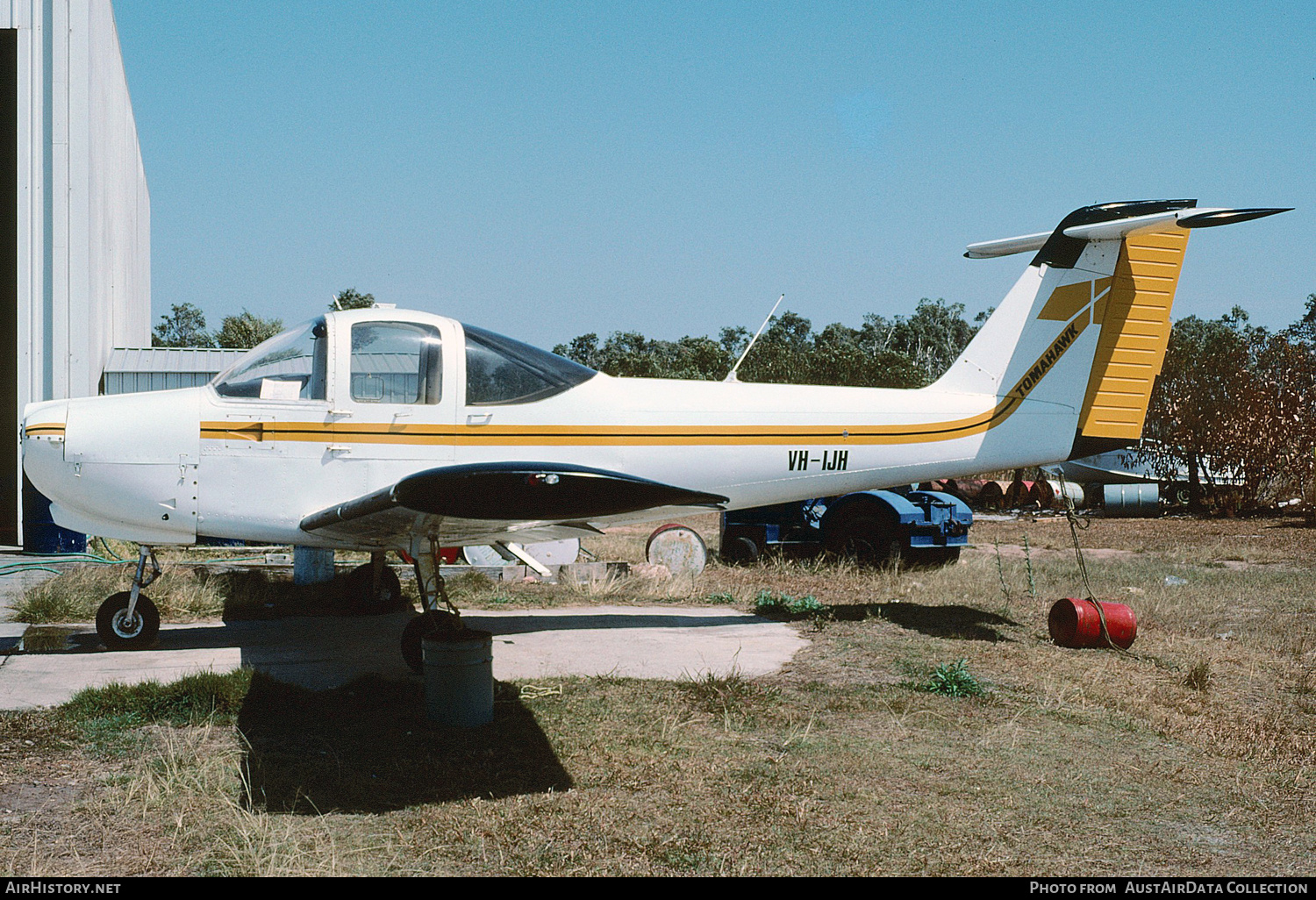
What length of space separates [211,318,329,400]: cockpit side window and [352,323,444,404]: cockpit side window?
24cm

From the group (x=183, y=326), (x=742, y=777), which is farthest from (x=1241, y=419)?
(x=183, y=326)

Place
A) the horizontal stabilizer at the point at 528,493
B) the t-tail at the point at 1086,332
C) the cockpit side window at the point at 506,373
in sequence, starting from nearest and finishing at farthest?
1. the horizontal stabilizer at the point at 528,493
2. the cockpit side window at the point at 506,373
3. the t-tail at the point at 1086,332

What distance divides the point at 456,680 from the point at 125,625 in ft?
10.9

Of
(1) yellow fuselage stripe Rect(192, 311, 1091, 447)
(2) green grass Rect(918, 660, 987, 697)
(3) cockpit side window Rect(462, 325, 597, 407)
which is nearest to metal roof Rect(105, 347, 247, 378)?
(1) yellow fuselage stripe Rect(192, 311, 1091, 447)

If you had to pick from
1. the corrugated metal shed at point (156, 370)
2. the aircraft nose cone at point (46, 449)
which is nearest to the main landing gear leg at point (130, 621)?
the aircraft nose cone at point (46, 449)

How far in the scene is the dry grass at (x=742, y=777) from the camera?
353 cm

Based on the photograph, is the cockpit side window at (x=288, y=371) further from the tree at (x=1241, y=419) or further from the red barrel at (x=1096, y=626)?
the tree at (x=1241, y=419)

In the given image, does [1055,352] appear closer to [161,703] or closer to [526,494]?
[526,494]

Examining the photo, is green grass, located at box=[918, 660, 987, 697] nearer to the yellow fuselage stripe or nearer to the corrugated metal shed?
the yellow fuselage stripe

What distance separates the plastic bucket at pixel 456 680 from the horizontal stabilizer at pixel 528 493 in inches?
41.7

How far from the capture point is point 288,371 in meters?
6.36

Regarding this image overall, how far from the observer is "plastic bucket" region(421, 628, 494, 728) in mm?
5066
